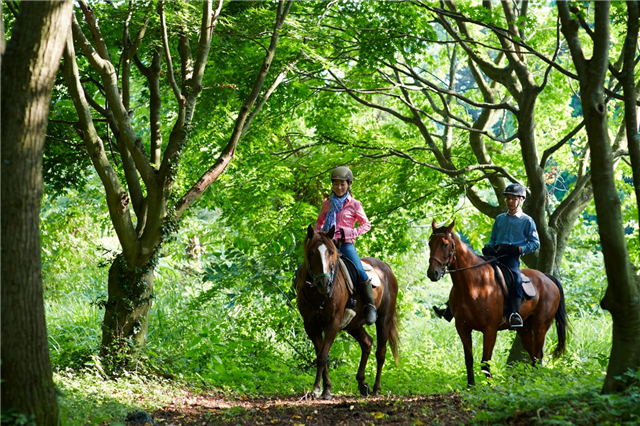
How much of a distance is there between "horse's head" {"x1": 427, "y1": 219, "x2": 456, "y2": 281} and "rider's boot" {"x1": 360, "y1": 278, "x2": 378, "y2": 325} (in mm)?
879

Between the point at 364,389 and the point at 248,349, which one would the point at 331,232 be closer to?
the point at 364,389

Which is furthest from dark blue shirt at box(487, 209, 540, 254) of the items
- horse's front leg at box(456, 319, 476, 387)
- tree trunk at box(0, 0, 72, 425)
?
tree trunk at box(0, 0, 72, 425)

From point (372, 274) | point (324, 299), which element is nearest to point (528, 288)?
point (372, 274)

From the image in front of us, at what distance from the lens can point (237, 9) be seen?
441 inches

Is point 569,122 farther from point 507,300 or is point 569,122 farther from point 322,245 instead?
point 322,245

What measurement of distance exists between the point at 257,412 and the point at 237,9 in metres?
7.12

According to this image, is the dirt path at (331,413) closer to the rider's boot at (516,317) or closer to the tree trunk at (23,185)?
the rider's boot at (516,317)

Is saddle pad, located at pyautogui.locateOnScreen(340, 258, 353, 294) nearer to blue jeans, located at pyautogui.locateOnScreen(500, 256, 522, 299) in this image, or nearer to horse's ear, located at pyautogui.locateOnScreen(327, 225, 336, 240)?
horse's ear, located at pyautogui.locateOnScreen(327, 225, 336, 240)

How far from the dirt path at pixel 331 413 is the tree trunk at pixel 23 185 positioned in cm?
237

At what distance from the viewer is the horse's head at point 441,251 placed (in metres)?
8.12

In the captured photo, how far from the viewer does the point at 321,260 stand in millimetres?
7531

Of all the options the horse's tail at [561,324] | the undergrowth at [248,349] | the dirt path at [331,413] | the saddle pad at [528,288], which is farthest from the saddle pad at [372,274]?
the horse's tail at [561,324]

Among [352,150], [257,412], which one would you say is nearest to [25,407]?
[257,412]

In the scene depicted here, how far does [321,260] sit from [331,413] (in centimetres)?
173
